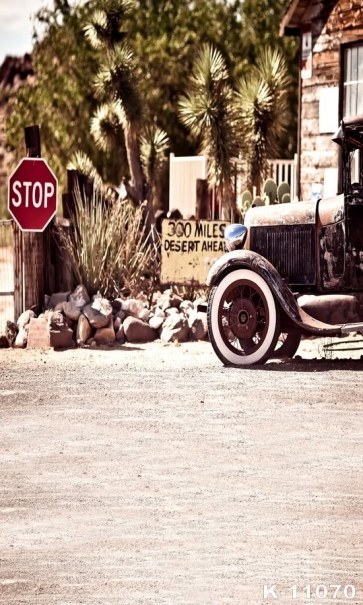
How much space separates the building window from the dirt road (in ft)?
24.6

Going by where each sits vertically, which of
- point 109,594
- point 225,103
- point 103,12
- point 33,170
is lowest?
point 109,594

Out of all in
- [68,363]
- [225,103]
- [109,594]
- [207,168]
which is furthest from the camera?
[207,168]

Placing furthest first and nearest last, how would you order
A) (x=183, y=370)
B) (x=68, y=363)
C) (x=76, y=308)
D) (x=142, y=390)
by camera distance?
(x=76, y=308) → (x=68, y=363) → (x=183, y=370) → (x=142, y=390)

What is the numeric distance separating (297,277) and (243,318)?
0.70 meters

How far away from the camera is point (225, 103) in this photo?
22.2m

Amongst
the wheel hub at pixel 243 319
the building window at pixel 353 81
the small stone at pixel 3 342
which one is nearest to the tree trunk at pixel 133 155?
the building window at pixel 353 81

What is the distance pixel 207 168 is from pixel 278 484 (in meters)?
17.6

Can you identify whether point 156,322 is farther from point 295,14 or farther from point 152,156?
point 152,156

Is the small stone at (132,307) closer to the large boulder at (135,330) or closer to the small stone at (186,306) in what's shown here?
the large boulder at (135,330)

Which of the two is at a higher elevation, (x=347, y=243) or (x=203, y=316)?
(x=347, y=243)

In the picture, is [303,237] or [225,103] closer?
[303,237]

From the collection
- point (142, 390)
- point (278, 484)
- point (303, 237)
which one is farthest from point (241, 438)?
point (303, 237)

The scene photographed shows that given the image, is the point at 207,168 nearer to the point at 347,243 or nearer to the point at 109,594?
the point at 347,243

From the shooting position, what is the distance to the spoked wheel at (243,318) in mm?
10898
